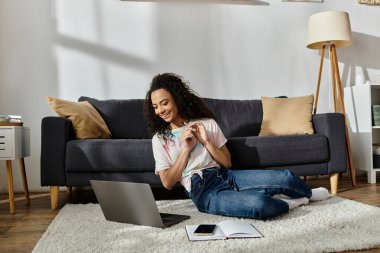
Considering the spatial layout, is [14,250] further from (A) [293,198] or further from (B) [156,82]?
(A) [293,198]

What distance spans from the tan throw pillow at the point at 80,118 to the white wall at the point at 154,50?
26.7 inches

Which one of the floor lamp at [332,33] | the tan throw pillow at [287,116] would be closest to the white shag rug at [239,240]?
the tan throw pillow at [287,116]

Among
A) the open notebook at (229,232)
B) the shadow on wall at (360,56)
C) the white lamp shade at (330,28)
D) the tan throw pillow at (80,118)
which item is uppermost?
the white lamp shade at (330,28)

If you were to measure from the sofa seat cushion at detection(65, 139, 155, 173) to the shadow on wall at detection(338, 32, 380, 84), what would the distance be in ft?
7.61

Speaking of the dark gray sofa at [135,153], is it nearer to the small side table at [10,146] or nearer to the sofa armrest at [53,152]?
the sofa armrest at [53,152]

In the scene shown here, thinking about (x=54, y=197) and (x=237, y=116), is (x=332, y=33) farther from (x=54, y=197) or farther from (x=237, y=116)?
(x=54, y=197)

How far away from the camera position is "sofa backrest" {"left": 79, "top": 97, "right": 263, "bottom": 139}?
3119mm

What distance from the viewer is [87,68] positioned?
345 cm

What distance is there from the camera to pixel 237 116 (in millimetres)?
3303

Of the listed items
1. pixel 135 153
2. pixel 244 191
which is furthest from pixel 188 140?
pixel 135 153

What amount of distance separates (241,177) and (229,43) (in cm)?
187

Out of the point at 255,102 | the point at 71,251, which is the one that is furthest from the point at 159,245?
the point at 255,102

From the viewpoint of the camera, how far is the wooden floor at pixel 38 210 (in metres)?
1.76

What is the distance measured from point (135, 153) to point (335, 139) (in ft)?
4.59
